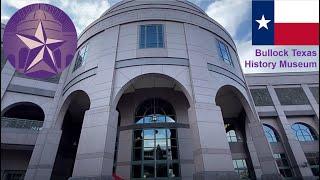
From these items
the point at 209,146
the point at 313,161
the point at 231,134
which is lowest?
the point at 209,146

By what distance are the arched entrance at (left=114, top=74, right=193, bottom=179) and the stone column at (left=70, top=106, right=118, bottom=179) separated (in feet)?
11.9

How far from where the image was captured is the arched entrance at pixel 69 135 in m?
20.2

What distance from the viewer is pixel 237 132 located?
82.6 feet

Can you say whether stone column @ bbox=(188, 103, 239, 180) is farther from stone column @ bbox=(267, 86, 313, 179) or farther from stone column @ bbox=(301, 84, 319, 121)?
stone column @ bbox=(301, 84, 319, 121)

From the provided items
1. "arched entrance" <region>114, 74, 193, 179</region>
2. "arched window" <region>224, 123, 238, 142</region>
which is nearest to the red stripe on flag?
"arched entrance" <region>114, 74, 193, 179</region>

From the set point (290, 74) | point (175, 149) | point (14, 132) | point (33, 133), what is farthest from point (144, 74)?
point (290, 74)

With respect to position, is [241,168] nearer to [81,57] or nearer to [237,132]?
[237,132]

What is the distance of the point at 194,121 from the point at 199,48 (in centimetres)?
639

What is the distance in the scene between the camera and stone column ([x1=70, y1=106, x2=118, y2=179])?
13.4 metres

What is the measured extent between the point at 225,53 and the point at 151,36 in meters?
7.19

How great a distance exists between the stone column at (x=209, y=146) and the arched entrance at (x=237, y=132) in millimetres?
7006

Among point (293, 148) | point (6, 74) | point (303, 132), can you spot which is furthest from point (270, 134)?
point (6, 74)

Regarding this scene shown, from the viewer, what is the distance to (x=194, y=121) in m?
14.9

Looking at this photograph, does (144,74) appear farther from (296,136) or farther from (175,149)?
(296,136)
